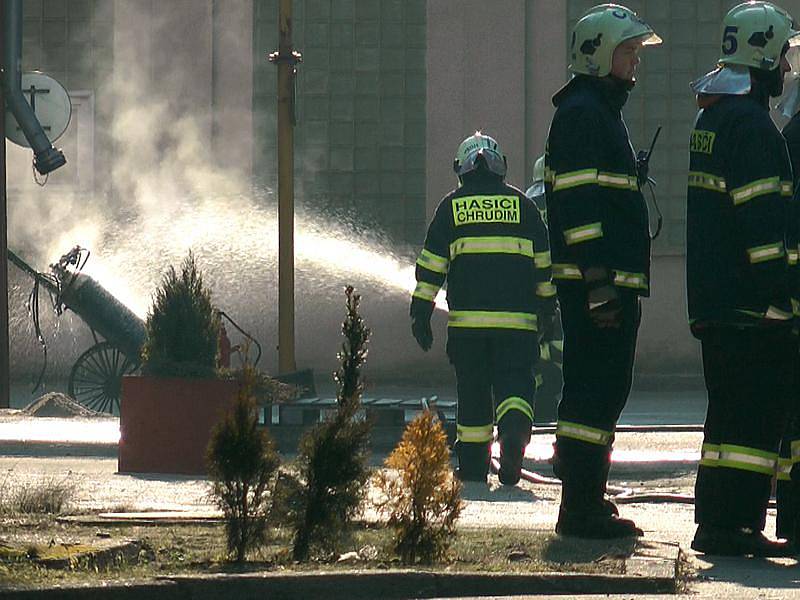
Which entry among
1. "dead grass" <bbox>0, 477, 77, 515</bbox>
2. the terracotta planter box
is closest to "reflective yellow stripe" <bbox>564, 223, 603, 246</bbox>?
"dead grass" <bbox>0, 477, 77, 515</bbox>

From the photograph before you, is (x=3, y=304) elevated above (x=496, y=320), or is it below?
above

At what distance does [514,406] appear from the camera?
11.3 meters

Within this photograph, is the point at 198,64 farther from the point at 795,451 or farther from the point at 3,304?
the point at 795,451

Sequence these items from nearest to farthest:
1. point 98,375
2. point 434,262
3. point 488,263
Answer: point 488,263, point 434,262, point 98,375

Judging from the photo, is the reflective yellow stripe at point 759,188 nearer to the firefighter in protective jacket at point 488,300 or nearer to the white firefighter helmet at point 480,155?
the firefighter in protective jacket at point 488,300

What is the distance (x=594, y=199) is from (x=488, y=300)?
3.48 m

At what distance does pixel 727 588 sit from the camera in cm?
707

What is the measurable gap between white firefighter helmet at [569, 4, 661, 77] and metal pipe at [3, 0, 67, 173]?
362 inches

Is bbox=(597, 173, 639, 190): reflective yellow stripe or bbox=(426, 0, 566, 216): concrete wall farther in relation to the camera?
bbox=(426, 0, 566, 216): concrete wall

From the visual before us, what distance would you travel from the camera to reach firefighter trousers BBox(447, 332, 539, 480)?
37.3 feet

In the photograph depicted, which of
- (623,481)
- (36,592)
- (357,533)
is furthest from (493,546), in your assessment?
(623,481)

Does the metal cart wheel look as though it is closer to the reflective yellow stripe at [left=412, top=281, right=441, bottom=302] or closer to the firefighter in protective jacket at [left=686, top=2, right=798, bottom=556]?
the reflective yellow stripe at [left=412, top=281, right=441, bottom=302]

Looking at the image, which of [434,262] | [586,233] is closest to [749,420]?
[586,233]

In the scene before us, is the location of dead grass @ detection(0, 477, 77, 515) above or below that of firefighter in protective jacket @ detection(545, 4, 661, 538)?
below
